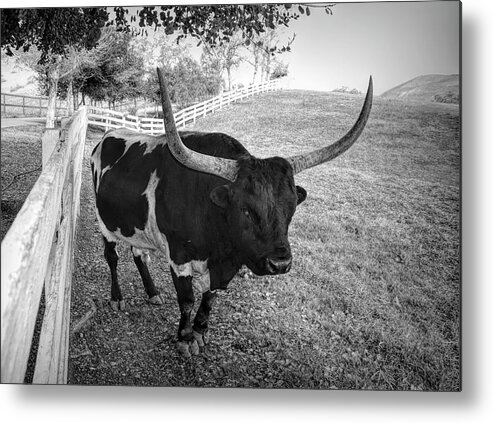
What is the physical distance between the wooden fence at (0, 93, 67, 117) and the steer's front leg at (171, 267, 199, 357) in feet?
4.02

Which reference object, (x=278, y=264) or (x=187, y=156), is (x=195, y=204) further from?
(x=278, y=264)

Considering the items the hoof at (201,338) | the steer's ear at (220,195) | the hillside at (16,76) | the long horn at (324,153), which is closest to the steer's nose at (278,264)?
the steer's ear at (220,195)

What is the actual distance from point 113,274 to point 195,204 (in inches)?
29.5

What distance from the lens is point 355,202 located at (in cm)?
260

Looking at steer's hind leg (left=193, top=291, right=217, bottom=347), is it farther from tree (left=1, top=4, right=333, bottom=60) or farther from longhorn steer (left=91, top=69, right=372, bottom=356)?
tree (left=1, top=4, right=333, bottom=60)

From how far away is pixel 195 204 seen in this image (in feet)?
7.63

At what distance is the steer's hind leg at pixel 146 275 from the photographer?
261 centimetres

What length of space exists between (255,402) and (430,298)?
1124 mm

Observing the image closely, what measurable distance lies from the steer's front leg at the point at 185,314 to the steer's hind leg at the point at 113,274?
0.38 metres

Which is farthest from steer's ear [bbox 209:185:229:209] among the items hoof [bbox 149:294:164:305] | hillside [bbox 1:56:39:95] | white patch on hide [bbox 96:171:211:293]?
Answer: hillside [bbox 1:56:39:95]

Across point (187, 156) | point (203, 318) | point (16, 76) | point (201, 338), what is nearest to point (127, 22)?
point (16, 76)

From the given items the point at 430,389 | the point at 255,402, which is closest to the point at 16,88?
the point at 255,402

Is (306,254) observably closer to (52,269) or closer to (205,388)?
(205,388)

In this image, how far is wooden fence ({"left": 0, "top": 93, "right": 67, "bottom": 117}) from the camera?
2.50 meters
